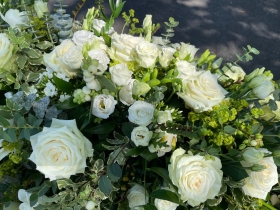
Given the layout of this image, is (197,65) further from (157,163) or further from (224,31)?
(224,31)

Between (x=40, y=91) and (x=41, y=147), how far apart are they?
18 cm

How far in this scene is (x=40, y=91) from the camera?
2.51ft

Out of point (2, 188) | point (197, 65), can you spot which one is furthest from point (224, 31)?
point (2, 188)

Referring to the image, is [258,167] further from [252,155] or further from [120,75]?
[120,75]

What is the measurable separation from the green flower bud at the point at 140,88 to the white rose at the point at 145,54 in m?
0.09

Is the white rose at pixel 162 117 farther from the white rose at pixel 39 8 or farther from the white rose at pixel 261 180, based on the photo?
the white rose at pixel 39 8

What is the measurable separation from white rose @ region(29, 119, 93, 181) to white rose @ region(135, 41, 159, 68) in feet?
0.73

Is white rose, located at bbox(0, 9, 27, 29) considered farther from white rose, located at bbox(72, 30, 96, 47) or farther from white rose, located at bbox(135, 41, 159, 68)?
white rose, located at bbox(135, 41, 159, 68)

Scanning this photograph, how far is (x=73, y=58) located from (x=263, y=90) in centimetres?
42

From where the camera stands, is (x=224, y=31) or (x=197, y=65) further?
(x=224, y=31)

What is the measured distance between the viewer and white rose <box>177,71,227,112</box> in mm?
693

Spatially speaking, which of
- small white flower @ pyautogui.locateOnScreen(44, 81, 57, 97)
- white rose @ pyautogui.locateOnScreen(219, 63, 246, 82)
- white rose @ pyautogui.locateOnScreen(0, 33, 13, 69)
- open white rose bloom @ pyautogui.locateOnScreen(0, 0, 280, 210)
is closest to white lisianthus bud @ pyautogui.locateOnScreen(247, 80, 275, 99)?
open white rose bloom @ pyautogui.locateOnScreen(0, 0, 280, 210)

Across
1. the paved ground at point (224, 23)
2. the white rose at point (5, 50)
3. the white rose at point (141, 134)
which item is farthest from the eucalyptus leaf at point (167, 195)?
the paved ground at point (224, 23)

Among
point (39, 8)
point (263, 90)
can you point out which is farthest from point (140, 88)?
point (39, 8)
